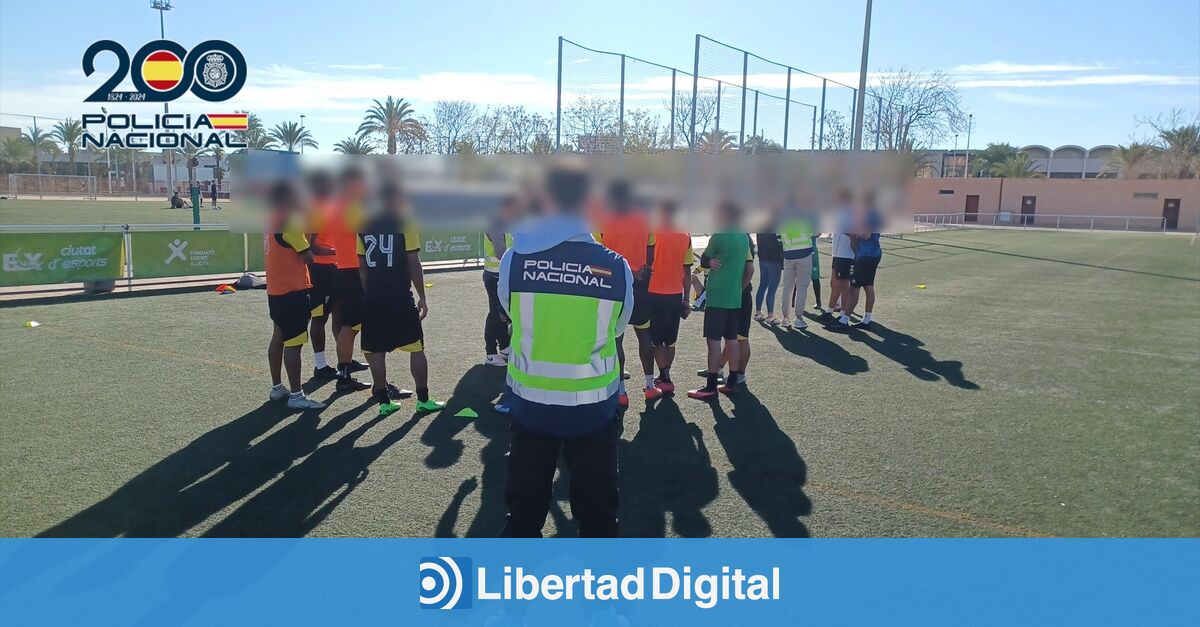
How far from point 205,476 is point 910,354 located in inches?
335

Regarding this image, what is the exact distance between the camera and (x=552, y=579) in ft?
13.1

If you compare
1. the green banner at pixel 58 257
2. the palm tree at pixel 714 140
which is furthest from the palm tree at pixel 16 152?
the palm tree at pixel 714 140

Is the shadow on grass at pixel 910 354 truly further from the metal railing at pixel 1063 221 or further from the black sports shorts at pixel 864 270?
the metal railing at pixel 1063 221

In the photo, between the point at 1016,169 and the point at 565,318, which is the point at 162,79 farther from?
the point at 1016,169

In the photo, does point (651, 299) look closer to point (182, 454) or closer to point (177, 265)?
point (182, 454)

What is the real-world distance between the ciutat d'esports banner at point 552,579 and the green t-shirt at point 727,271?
324 cm

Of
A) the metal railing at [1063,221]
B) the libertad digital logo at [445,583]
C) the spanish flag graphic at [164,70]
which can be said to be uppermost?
the spanish flag graphic at [164,70]

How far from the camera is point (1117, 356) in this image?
984 centimetres

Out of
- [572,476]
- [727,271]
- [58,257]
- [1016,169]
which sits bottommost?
[572,476]

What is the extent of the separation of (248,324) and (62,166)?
80.4 meters

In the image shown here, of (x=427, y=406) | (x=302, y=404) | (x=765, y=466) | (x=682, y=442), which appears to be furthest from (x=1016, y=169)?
(x=302, y=404)

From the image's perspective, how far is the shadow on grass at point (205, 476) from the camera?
454cm

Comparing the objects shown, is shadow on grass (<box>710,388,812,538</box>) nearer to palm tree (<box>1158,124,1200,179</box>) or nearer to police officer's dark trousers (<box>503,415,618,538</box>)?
police officer's dark trousers (<box>503,415,618,538</box>)

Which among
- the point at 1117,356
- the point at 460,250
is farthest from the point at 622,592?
the point at 460,250
